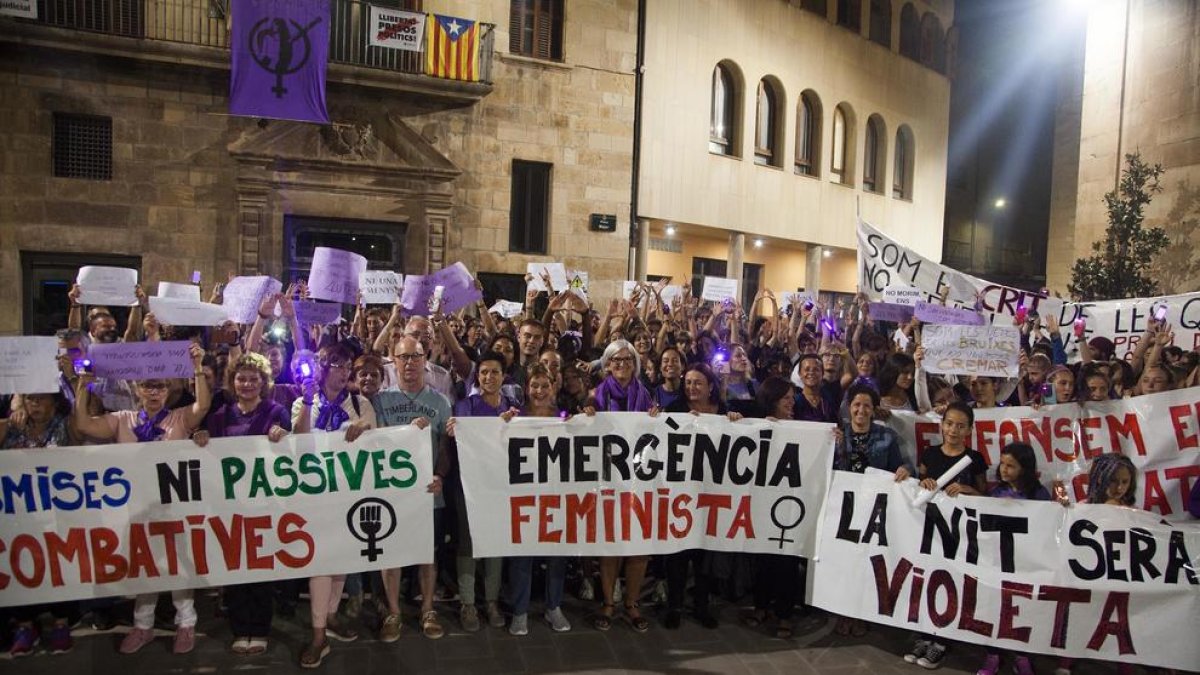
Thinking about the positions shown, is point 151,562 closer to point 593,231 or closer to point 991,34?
point 593,231

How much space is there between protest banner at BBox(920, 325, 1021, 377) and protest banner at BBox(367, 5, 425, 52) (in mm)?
11513

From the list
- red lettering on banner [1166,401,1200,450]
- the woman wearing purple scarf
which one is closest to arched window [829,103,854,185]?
red lettering on banner [1166,401,1200,450]

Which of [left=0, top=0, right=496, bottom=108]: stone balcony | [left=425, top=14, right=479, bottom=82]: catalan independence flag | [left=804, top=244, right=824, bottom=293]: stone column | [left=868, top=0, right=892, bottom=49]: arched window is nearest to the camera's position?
[left=0, top=0, right=496, bottom=108]: stone balcony

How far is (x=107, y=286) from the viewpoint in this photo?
7406mm

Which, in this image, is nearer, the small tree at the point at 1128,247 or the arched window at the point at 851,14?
the small tree at the point at 1128,247

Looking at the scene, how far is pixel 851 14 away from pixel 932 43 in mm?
4499

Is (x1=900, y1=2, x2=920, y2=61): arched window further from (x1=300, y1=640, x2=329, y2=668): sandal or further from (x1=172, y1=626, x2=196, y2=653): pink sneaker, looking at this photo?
(x1=172, y1=626, x2=196, y2=653): pink sneaker

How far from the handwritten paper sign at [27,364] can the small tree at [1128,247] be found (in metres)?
16.4

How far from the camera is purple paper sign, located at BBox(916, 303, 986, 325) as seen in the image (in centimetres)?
820

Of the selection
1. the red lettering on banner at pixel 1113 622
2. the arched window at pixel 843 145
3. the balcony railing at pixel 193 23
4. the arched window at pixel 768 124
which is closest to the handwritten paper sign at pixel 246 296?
the red lettering on banner at pixel 1113 622

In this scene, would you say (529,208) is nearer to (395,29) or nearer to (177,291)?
(395,29)

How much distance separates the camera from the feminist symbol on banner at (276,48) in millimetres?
13359

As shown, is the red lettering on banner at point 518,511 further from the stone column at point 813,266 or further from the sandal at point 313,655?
the stone column at point 813,266

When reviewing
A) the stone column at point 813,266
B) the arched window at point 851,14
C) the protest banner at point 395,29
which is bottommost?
the stone column at point 813,266
